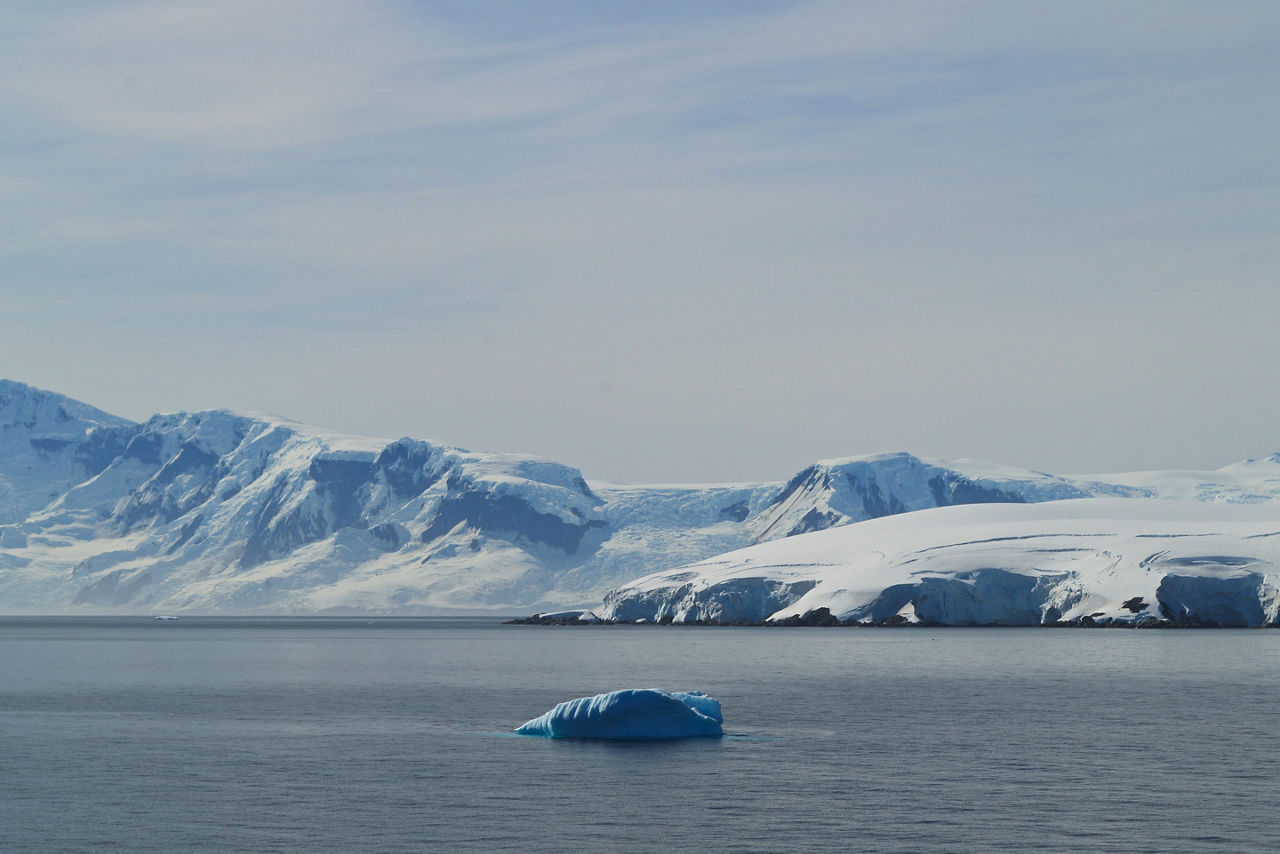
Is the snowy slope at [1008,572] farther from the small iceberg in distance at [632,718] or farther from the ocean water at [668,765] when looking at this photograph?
the small iceberg in distance at [632,718]

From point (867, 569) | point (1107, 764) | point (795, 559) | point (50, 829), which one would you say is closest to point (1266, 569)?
point (867, 569)

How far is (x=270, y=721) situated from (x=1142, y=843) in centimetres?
3754

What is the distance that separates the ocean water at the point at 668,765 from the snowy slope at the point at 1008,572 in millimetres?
57820

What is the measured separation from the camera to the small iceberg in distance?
49594 mm

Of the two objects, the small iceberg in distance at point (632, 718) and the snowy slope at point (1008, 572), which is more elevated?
the snowy slope at point (1008, 572)

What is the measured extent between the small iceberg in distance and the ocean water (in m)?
0.94

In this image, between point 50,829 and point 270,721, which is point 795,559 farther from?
point 50,829

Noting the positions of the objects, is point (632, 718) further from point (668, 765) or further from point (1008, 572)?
point (1008, 572)

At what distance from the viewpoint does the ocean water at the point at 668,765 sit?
32969 mm

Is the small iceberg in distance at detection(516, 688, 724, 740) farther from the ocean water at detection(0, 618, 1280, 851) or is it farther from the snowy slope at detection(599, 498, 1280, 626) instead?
the snowy slope at detection(599, 498, 1280, 626)

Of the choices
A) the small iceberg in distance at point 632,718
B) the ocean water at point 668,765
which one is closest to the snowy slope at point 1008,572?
the ocean water at point 668,765

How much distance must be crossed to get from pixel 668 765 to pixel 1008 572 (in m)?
119

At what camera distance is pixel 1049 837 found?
32.0 metres

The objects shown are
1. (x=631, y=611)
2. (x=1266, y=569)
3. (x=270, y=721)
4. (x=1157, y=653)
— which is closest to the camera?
(x=270, y=721)
